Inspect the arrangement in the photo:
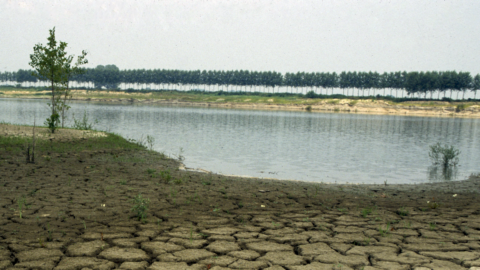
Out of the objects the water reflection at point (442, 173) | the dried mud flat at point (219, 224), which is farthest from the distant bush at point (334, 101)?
the dried mud flat at point (219, 224)

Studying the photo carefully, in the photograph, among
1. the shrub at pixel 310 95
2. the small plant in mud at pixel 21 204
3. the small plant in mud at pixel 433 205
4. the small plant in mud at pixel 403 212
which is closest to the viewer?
the small plant in mud at pixel 21 204

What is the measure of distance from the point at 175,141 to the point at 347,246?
64.9ft

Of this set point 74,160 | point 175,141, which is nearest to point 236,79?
point 175,141

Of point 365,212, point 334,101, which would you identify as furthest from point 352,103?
point 365,212

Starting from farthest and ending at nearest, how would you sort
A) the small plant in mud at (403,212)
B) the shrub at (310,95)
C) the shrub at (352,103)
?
the shrub at (310,95) < the shrub at (352,103) < the small plant in mud at (403,212)

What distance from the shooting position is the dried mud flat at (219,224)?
523cm

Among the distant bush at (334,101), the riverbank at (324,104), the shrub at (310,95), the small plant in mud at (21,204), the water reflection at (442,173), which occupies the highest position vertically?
the shrub at (310,95)

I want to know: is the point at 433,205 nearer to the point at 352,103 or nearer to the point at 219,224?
the point at 219,224

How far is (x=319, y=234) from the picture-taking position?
6547mm

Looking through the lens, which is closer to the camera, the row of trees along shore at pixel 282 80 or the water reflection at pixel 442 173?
the water reflection at pixel 442 173

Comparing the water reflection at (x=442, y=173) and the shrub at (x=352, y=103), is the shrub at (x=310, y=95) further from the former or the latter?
the water reflection at (x=442, y=173)

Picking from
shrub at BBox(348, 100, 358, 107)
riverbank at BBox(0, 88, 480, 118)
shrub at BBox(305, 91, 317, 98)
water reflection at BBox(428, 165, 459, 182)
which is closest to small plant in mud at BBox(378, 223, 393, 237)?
water reflection at BBox(428, 165, 459, 182)

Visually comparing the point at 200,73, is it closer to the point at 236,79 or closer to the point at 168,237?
the point at 236,79

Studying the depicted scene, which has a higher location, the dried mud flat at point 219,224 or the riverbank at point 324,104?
the riverbank at point 324,104
